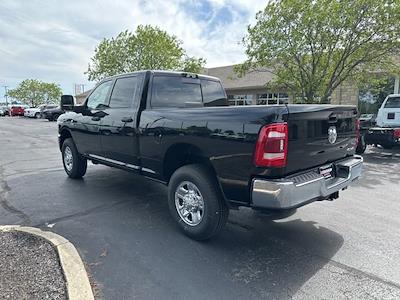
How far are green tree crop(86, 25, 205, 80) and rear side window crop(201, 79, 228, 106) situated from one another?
1973cm

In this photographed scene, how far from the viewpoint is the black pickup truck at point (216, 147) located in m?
3.03

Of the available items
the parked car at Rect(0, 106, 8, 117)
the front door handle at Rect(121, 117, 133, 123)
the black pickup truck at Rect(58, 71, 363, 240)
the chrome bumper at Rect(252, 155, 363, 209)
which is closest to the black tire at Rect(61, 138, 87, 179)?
the black pickup truck at Rect(58, 71, 363, 240)

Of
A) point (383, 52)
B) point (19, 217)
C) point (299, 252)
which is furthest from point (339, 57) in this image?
point (19, 217)

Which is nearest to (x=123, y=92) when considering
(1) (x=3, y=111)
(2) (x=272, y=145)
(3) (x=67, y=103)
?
(3) (x=67, y=103)

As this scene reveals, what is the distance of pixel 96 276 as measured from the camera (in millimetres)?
2988

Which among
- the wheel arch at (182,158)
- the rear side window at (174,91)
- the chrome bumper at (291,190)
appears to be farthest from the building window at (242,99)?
the chrome bumper at (291,190)

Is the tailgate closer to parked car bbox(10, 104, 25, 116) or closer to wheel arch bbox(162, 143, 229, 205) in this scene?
wheel arch bbox(162, 143, 229, 205)

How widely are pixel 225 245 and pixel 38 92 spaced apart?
227 feet

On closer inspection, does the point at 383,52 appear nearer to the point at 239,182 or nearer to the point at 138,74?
the point at 138,74

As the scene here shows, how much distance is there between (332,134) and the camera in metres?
3.61

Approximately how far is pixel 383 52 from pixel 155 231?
1203 centimetres

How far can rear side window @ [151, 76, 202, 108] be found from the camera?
184 inches

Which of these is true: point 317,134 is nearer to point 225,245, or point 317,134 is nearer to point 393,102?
point 225,245

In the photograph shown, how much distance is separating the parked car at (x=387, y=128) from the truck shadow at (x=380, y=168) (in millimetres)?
459
